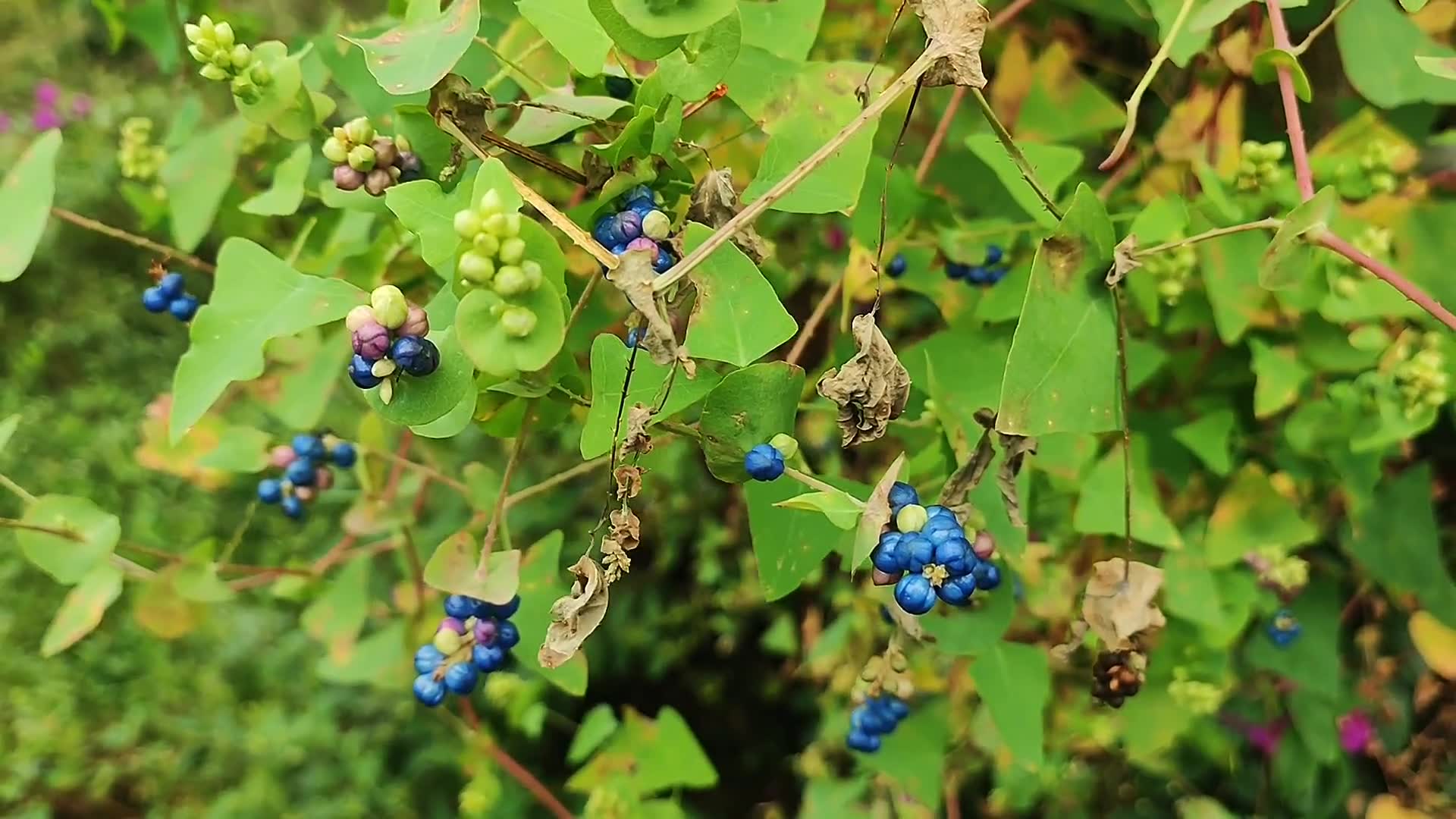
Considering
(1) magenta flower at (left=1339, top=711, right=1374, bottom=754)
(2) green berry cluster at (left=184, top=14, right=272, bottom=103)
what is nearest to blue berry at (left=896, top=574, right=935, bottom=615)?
(2) green berry cluster at (left=184, top=14, right=272, bottom=103)

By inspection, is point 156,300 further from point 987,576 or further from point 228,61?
point 987,576

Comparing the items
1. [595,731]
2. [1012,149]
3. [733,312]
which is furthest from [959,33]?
[595,731]

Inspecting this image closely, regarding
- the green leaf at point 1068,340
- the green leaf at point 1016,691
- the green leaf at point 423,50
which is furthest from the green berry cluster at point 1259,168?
the green leaf at point 423,50

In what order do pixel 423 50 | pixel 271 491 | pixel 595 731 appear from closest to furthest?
pixel 423 50 → pixel 271 491 → pixel 595 731

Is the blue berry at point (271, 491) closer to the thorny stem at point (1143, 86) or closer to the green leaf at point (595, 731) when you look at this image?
the green leaf at point (595, 731)

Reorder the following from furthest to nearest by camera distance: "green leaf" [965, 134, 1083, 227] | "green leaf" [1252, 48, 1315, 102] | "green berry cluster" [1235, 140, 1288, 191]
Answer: "green berry cluster" [1235, 140, 1288, 191] → "green leaf" [965, 134, 1083, 227] → "green leaf" [1252, 48, 1315, 102]

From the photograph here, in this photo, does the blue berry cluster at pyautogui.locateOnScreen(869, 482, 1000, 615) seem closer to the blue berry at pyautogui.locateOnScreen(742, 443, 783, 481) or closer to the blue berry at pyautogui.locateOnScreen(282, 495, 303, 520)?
the blue berry at pyautogui.locateOnScreen(742, 443, 783, 481)
